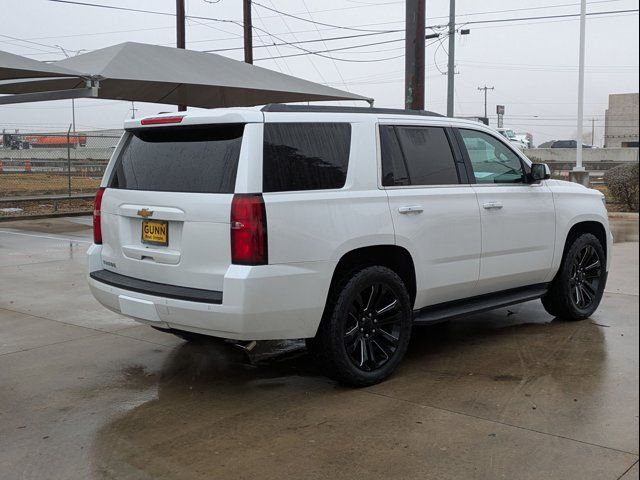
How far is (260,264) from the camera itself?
4184 millimetres

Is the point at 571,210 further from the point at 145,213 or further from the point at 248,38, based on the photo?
the point at 248,38

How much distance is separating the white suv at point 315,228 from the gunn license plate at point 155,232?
0.05 feet

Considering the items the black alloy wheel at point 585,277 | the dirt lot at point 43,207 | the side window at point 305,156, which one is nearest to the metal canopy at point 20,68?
the side window at point 305,156

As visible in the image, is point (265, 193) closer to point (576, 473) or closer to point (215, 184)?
point (215, 184)

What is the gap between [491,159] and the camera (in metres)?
5.93

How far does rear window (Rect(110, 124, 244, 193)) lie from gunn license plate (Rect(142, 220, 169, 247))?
0.24 meters

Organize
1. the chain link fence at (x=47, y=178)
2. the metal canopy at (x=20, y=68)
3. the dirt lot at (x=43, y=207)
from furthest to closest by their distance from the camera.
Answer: the chain link fence at (x=47, y=178) → the dirt lot at (x=43, y=207) → the metal canopy at (x=20, y=68)

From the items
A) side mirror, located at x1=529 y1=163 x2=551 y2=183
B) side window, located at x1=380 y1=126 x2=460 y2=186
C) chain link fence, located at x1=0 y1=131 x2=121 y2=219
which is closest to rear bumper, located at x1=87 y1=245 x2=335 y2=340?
side window, located at x1=380 y1=126 x2=460 y2=186

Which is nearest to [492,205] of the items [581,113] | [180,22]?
[180,22]

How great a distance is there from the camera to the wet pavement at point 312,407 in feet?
11.8

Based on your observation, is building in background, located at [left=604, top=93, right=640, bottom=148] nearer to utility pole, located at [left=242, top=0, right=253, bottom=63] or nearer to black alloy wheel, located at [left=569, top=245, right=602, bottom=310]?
black alloy wheel, located at [left=569, top=245, right=602, bottom=310]

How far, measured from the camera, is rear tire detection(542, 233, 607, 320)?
6.34 metres

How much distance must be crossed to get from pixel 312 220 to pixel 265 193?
1.22 ft

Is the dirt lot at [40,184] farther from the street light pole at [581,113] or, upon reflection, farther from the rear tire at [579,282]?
the rear tire at [579,282]
